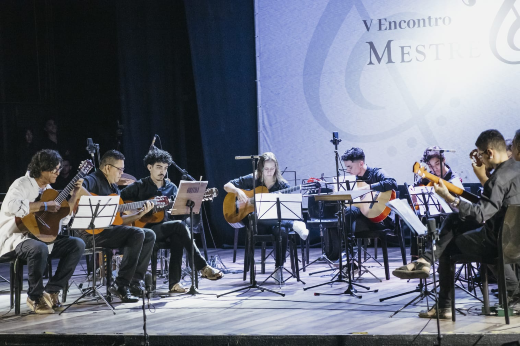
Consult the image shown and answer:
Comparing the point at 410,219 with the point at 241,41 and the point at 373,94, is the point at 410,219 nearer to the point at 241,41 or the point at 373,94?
the point at 373,94

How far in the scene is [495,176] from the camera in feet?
13.2

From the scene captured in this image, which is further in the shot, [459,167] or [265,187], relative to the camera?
[459,167]

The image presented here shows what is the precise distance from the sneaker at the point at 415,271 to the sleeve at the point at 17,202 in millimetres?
2750

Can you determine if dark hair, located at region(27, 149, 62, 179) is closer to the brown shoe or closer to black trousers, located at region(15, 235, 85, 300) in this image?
black trousers, located at region(15, 235, 85, 300)

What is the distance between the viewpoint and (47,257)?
498 centimetres

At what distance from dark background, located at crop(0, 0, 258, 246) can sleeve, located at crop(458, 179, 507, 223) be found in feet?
17.6

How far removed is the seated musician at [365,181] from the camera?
20.4 ft

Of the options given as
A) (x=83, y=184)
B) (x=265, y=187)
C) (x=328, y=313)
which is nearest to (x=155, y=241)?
(x=83, y=184)

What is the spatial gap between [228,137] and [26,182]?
14.7ft

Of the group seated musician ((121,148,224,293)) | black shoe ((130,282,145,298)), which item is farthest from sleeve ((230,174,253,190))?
black shoe ((130,282,145,298))

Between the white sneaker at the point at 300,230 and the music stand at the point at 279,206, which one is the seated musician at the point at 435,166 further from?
the music stand at the point at 279,206

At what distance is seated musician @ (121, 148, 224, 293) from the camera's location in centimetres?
579

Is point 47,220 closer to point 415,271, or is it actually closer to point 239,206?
point 239,206

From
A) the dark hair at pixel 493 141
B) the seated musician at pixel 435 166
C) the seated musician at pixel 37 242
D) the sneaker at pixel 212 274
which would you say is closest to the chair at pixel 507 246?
the dark hair at pixel 493 141
